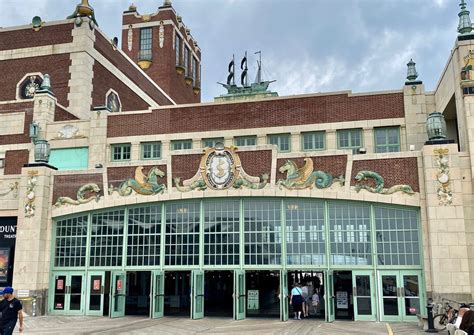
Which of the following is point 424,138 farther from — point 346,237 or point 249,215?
point 249,215

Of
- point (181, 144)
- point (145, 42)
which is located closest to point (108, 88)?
point (181, 144)

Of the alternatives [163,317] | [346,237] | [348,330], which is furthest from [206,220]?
[348,330]

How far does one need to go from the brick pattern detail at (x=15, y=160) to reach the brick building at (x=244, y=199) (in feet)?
0.27

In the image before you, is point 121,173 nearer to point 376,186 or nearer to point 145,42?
point 376,186

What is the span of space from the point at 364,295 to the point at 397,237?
113 inches

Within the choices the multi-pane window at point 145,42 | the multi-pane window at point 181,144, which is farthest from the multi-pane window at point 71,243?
the multi-pane window at point 145,42

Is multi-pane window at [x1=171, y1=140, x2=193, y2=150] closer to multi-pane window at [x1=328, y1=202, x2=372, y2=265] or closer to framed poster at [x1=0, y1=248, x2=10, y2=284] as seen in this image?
multi-pane window at [x1=328, y1=202, x2=372, y2=265]

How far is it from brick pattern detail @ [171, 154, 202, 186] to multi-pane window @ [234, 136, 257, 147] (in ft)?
17.5

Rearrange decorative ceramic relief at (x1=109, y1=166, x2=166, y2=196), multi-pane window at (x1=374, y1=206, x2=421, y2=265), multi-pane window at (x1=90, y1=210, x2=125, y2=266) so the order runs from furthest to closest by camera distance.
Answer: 1. multi-pane window at (x1=90, y1=210, x2=125, y2=266)
2. decorative ceramic relief at (x1=109, y1=166, x2=166, y2=196)
3. multi-pane window at (x1=374, y1=206, x2=421, y2=265)

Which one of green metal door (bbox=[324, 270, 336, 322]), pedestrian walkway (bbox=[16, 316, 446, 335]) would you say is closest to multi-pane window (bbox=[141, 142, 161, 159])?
pedestrian walkway (bbox=[16, 316, 446, 335])

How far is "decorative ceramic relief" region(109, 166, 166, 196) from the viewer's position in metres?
24.9

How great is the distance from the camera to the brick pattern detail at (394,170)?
22062 millimetres

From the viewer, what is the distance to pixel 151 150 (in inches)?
1208

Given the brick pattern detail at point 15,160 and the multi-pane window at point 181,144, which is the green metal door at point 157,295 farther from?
the brick pattern detail at point 15,160
